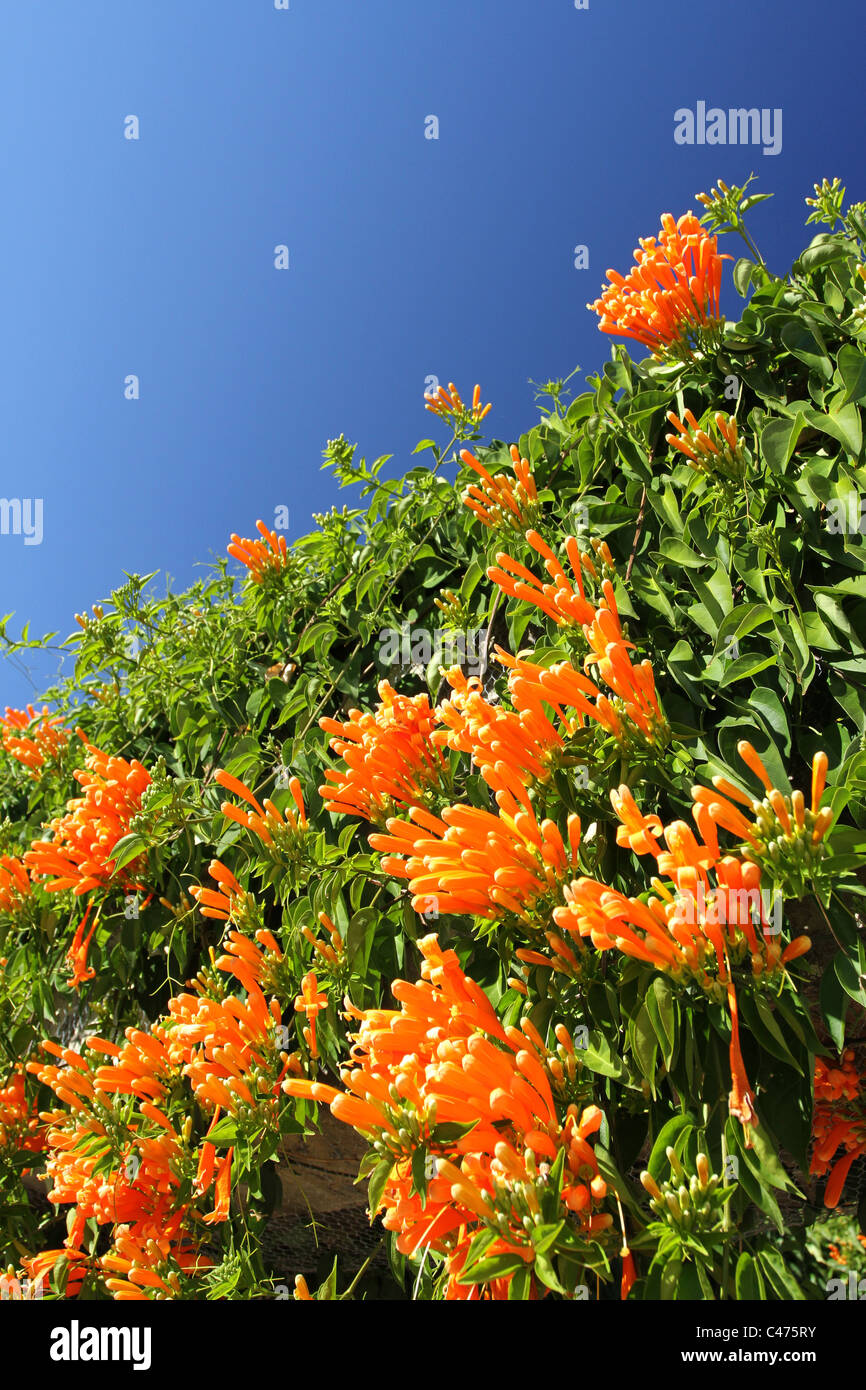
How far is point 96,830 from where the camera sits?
285cm

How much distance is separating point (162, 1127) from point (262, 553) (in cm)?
203

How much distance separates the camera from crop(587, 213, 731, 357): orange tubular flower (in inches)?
82.0

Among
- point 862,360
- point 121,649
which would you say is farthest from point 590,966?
point 121,649

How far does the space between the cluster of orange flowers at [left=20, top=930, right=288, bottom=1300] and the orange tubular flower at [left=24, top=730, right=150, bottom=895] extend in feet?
1.97

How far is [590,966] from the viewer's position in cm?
149

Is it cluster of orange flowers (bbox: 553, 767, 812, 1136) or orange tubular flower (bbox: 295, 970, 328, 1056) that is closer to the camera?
cluster of orange flowers (bbox: 553, 767, 812, 1136)

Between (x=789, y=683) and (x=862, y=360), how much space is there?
717 millimetres

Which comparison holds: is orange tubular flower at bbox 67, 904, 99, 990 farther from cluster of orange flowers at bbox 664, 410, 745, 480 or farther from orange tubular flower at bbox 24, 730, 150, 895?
cluster of orange flowers at bbox 664, 410, 745, 480

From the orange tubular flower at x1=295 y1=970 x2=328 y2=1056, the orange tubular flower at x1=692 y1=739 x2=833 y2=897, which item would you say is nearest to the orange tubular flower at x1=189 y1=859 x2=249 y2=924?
the orange tubular flower at x1=295 y1=970 x2=328 y2=1056

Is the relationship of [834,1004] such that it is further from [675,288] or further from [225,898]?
[675,288]

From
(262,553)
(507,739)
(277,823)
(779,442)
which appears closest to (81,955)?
(277,823)

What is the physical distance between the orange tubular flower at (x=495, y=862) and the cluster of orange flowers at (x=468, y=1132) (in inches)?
6.2

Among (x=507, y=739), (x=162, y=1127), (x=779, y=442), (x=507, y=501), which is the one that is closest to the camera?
(x=507, y=739)
